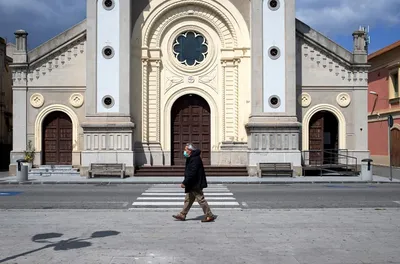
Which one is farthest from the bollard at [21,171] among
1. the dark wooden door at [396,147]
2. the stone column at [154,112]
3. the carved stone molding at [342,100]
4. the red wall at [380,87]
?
the red wall at [380,87]

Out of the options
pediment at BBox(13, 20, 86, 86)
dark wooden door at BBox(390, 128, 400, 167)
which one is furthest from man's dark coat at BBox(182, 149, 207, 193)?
dark wooden door at BBox(390, 128, 400, 167)

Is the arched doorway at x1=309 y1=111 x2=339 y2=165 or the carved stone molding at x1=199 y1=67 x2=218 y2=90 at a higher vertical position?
the carved stone molding at x1=199 y1=67 x2=218 y2=90

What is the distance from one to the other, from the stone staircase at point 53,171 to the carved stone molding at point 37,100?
10.1ft

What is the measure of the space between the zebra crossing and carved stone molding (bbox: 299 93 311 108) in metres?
9.16

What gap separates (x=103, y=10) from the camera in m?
26.2

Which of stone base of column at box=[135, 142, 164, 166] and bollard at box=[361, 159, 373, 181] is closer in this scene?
bollard at box=[361, 159, 373, 181]

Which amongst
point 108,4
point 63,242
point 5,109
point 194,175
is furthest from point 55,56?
point 63,242

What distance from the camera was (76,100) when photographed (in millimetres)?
27438

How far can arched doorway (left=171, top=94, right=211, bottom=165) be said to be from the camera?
28.2 meters

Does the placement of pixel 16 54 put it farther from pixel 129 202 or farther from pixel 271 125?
pixel 129 202

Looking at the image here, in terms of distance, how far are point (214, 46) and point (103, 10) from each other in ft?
19.5

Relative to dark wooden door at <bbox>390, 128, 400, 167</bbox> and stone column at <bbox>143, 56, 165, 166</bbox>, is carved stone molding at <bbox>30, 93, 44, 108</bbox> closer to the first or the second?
stone column at <bbox>143, 56, 165, 166</bbox>

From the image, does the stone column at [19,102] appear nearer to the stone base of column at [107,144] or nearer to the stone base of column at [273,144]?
the stone base of column at [107,144]

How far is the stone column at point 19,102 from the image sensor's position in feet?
89.5
